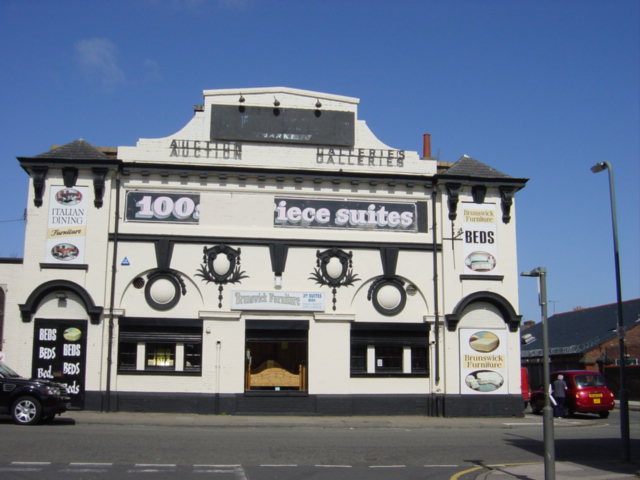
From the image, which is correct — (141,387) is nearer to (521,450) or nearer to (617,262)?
(521,450)

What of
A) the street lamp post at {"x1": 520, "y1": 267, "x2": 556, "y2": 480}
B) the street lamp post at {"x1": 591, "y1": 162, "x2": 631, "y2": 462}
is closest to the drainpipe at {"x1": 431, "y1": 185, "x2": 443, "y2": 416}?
the street lamp post at {"x1": 591, "y1": 162, "x2": 631, "y2": 462}

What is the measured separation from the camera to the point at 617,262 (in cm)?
1532

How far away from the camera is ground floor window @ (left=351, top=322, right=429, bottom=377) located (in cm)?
2486

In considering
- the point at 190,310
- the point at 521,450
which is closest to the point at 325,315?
the point at 190,310

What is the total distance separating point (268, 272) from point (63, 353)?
7191 mm

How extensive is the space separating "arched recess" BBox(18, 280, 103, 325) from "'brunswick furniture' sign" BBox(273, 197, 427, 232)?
21.9 ft

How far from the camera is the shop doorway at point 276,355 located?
80.4 ft

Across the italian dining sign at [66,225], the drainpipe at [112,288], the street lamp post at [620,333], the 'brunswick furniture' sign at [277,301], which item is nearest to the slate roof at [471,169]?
the 'brunswick furniture' sign at [277,301]

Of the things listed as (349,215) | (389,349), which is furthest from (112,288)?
(389,349)

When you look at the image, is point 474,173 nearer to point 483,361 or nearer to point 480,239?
point 480,239

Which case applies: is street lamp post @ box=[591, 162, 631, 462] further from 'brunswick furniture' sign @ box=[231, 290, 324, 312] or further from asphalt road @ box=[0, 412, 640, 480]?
'brunswick furniture' sign @ box=[231, 290, 324, 312]

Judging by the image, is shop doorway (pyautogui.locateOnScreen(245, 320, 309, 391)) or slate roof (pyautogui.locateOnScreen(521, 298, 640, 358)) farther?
slate roof (pyautogui.locateOnScreen(521, 298, 640, 358))

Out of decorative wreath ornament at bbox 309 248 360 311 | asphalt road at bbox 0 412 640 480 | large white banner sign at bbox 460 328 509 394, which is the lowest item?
asphalt road at bbox 0 412 640 480

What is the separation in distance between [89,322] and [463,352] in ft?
41.7
